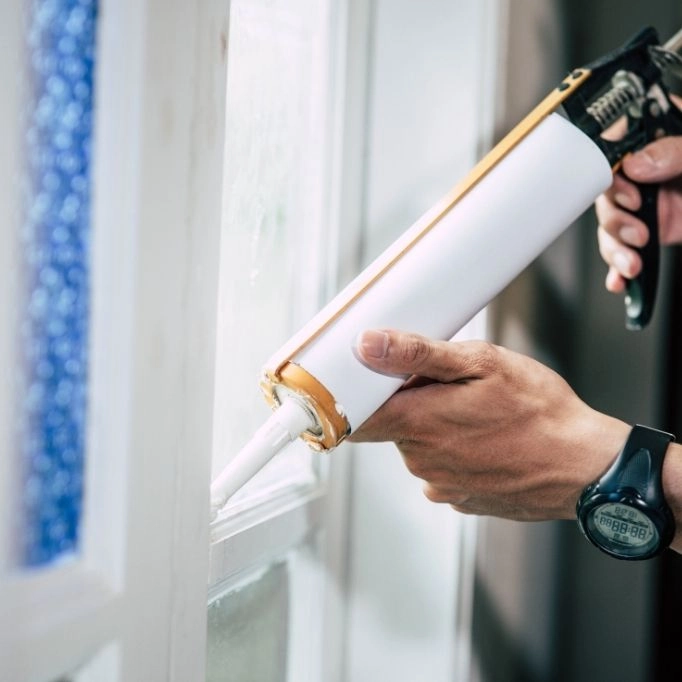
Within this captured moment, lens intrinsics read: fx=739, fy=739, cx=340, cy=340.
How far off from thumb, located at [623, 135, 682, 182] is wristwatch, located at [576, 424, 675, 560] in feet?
0.80

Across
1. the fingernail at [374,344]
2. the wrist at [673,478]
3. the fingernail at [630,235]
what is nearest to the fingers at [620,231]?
the fingernail at [630,235]

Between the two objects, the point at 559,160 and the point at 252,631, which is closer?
the point at 559,160

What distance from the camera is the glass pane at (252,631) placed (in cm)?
62

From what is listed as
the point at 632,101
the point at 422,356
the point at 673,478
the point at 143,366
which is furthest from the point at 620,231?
the point at 143,366

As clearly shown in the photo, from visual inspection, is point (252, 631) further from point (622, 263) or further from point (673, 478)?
point (622, 263)

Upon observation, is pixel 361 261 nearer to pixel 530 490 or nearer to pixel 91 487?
pixel 530 490

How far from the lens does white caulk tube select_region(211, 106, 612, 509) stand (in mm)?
442

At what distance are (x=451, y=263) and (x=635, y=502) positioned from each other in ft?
0.74

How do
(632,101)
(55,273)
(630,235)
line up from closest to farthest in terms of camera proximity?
1. (55,273)
2. (632,101)
3. (630,235)

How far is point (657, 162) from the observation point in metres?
0.65

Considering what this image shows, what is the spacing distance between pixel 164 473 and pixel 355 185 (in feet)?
1.48

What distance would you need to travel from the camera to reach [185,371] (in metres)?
0.45

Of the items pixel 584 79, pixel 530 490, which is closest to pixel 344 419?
pixel 530 490

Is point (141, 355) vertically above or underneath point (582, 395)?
above
